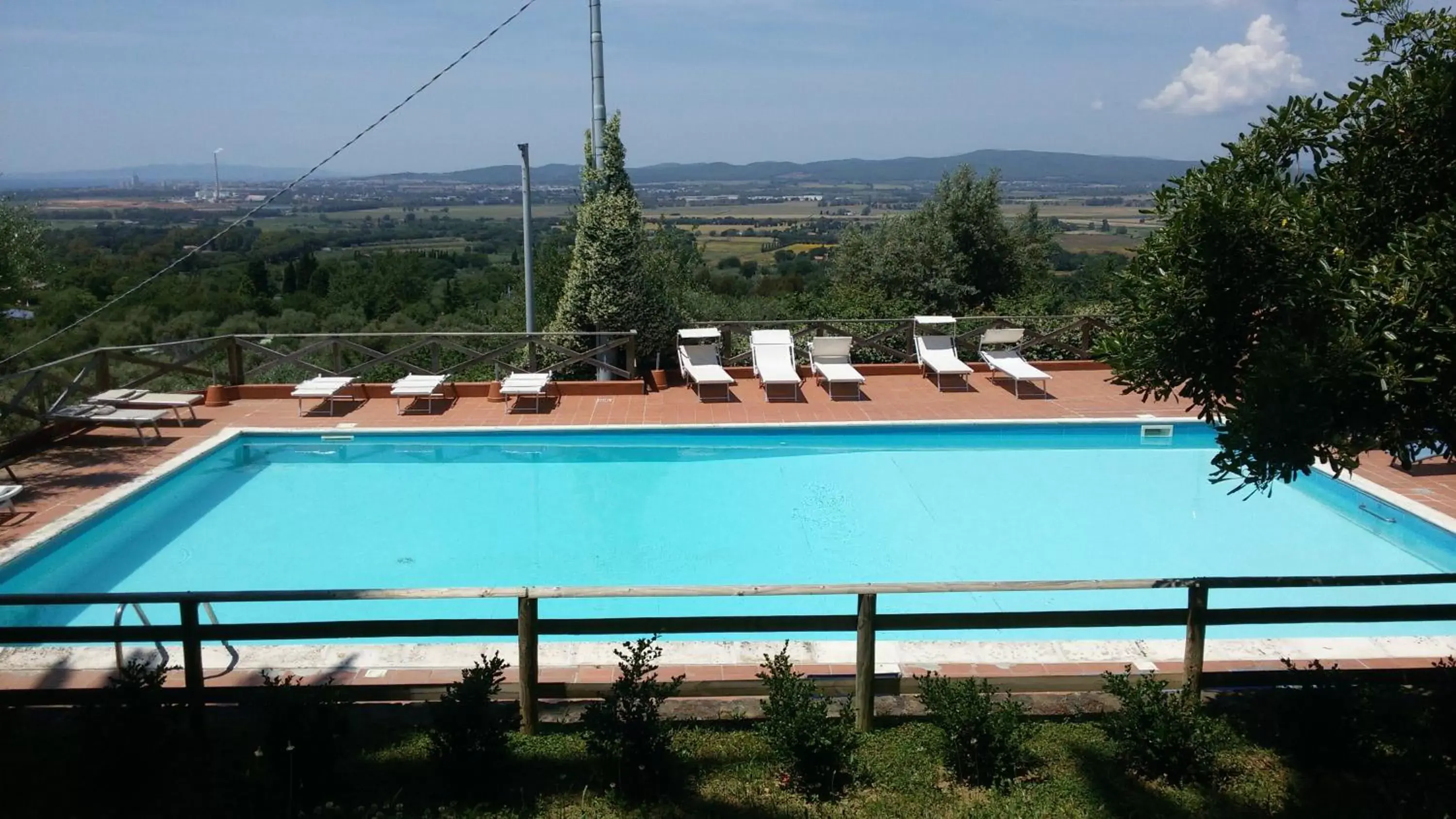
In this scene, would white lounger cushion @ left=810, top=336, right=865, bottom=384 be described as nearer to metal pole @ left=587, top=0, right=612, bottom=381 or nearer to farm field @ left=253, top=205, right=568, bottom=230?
metal pole @ left=587, top=0, right=612, bottom=381

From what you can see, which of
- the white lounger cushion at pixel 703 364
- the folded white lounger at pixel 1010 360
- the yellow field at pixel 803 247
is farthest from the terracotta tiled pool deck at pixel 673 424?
the yellow field at pixel 803 247

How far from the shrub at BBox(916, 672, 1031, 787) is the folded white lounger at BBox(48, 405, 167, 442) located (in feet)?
31.5

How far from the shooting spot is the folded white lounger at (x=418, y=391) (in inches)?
463

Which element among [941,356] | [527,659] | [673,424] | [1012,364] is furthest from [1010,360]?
[527,659]

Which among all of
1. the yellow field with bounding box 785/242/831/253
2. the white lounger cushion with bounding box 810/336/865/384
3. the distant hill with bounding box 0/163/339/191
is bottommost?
the white lounger cushion with bounding box 810/336/865/384

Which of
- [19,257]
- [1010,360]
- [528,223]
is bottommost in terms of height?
[1010,360]

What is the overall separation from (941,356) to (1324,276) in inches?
405

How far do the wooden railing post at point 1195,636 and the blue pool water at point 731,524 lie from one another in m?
1.57

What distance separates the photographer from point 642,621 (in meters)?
3.98

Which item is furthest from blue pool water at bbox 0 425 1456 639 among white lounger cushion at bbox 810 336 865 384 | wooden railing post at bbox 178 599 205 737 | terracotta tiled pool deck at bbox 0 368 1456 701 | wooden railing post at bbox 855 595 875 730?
wooden railing post at bbox 178 599 205 737

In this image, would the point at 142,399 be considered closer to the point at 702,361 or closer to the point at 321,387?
the point at 321,387

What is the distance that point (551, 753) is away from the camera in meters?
3.99

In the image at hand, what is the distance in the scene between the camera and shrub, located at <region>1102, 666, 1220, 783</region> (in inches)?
148

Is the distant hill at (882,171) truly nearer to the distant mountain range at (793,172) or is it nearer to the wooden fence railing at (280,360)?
the distant mountain range at (793,172)
